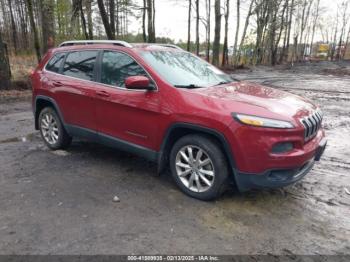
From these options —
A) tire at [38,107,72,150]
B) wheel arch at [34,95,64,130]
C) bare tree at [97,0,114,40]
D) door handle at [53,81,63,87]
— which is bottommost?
tire at [38,107,72,150]

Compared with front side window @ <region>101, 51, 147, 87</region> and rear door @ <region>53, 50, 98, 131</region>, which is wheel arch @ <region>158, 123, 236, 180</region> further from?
rear door @ <region>53, 50, 98, 131</region>

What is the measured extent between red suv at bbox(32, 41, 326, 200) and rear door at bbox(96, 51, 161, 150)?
0.01 meters

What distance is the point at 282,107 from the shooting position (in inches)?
138

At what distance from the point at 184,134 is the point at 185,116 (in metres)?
0.34

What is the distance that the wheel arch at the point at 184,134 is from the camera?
3428 millimetres

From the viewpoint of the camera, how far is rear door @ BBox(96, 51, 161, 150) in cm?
398

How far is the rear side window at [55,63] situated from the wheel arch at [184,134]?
2617 mm

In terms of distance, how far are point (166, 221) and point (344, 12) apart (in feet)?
193

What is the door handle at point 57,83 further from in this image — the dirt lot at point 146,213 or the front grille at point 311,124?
the front grille at point 311,124

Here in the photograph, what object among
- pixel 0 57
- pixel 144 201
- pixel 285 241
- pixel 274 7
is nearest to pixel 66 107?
pixel 144 201

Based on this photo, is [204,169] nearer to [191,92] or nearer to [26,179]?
[191,92]

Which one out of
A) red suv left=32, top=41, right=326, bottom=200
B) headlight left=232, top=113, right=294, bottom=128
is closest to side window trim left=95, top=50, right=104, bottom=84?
red suv left=32, top=41, right=326, bottom=200

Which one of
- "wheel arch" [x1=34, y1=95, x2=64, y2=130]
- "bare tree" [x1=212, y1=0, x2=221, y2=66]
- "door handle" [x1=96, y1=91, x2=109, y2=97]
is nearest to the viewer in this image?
"door handle" [x1=96, y1=91, x2=109, y2=97]

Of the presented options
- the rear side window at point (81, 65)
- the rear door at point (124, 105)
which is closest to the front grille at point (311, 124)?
the rear door at point (124, 105)
